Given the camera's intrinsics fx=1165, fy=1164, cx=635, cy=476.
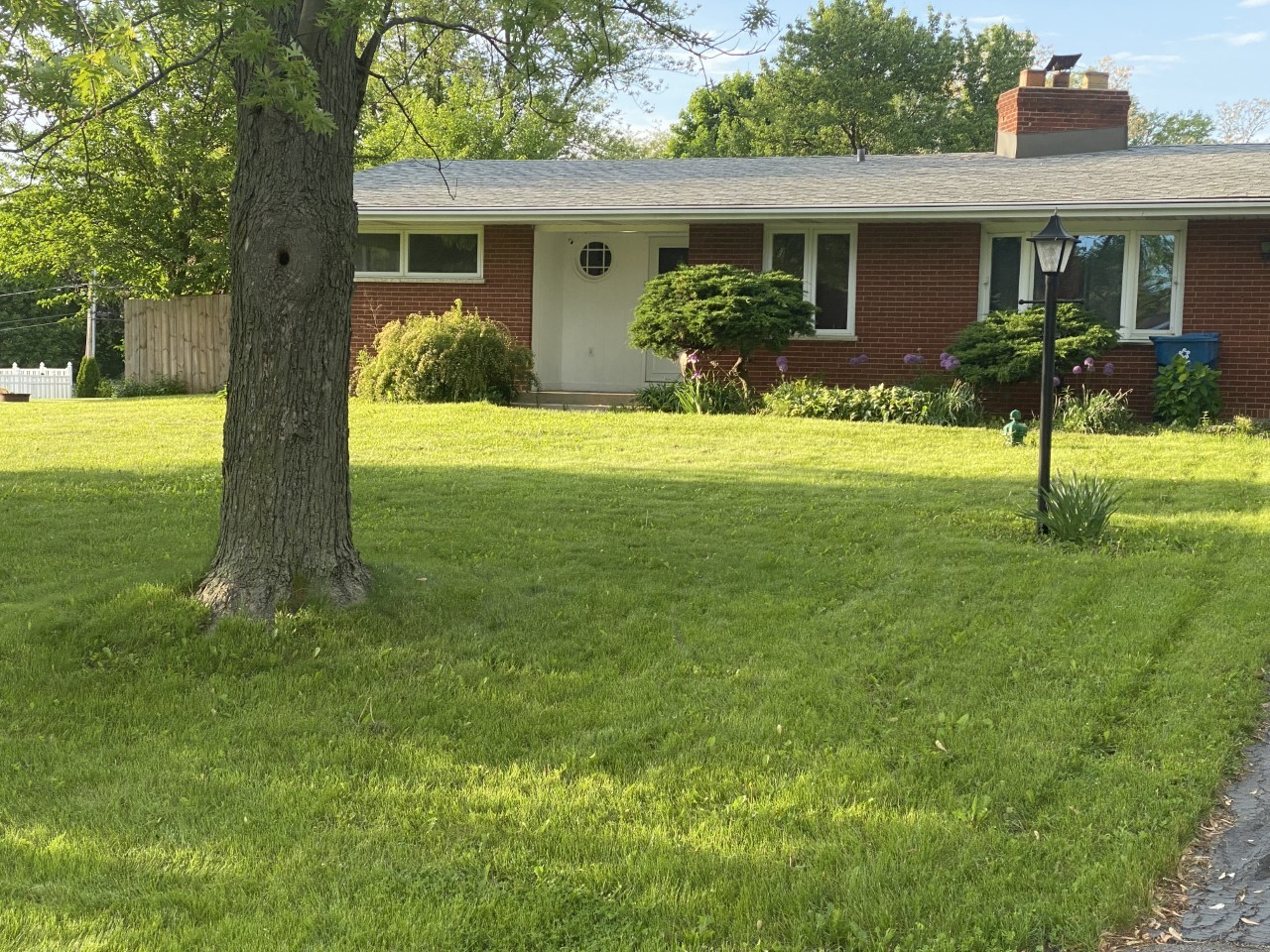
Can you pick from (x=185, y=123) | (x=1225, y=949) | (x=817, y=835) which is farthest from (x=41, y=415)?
(x=1225, y=949)

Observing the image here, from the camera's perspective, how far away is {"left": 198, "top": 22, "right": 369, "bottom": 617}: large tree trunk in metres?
5.47

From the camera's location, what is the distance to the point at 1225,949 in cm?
310

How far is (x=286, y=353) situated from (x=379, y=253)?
11.9 m

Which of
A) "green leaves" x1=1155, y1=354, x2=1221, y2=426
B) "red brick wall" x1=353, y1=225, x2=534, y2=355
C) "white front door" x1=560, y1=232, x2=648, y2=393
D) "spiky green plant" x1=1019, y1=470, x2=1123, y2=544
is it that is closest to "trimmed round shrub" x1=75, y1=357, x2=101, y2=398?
"red brick wall" x1=353, y1=225, x2=534, y2=355

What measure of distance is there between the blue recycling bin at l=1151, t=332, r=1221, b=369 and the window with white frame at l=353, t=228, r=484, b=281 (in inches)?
359

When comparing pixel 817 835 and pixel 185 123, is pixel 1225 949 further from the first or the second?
pixel 185 123

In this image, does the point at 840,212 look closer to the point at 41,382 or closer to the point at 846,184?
the point at 846,184

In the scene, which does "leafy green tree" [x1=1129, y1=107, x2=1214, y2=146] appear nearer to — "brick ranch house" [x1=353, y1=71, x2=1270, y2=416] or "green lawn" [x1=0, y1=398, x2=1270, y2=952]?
"brick ranch house" [x1=353, y1=71, x2=1270, y2=416]

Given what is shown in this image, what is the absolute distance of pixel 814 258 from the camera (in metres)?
15.5

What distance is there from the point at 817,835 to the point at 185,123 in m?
21.2

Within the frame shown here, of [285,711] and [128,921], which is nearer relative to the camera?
[128,921]

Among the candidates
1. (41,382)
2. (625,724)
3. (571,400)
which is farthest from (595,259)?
(41,382)

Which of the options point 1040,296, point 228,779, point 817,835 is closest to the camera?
point 817,835

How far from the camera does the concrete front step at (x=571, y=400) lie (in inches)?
613
